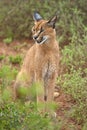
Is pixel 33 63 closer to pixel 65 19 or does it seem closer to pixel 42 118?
pixel 42 118

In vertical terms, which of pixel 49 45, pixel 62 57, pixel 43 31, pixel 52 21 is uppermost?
pixel 52 21

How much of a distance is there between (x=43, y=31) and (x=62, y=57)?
2.46 m

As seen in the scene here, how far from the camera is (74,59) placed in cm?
925

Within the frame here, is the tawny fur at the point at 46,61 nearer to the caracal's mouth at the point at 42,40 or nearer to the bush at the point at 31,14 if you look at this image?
the caracal's mouth at the point at 42,40

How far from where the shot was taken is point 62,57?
9.57 metres

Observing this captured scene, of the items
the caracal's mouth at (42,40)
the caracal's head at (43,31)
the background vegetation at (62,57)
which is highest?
the caracal's head at (43,31)

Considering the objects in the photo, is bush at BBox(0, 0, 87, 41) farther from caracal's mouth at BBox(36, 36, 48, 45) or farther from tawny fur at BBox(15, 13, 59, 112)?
caracal's mouth at BBox(36, 36, 48, 45)

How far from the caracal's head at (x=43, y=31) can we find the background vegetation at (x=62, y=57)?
0.84 metres

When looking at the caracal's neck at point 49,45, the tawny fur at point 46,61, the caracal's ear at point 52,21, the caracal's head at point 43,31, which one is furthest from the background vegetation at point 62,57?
the caracal's ear at point 52,21

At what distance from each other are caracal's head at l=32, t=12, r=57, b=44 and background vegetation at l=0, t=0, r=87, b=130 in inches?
33.0

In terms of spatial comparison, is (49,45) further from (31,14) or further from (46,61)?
(31,14)

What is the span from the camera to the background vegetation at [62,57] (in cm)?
536

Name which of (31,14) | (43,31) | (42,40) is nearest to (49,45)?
(42,40)

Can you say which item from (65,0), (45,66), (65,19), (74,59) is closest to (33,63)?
(45,66)
